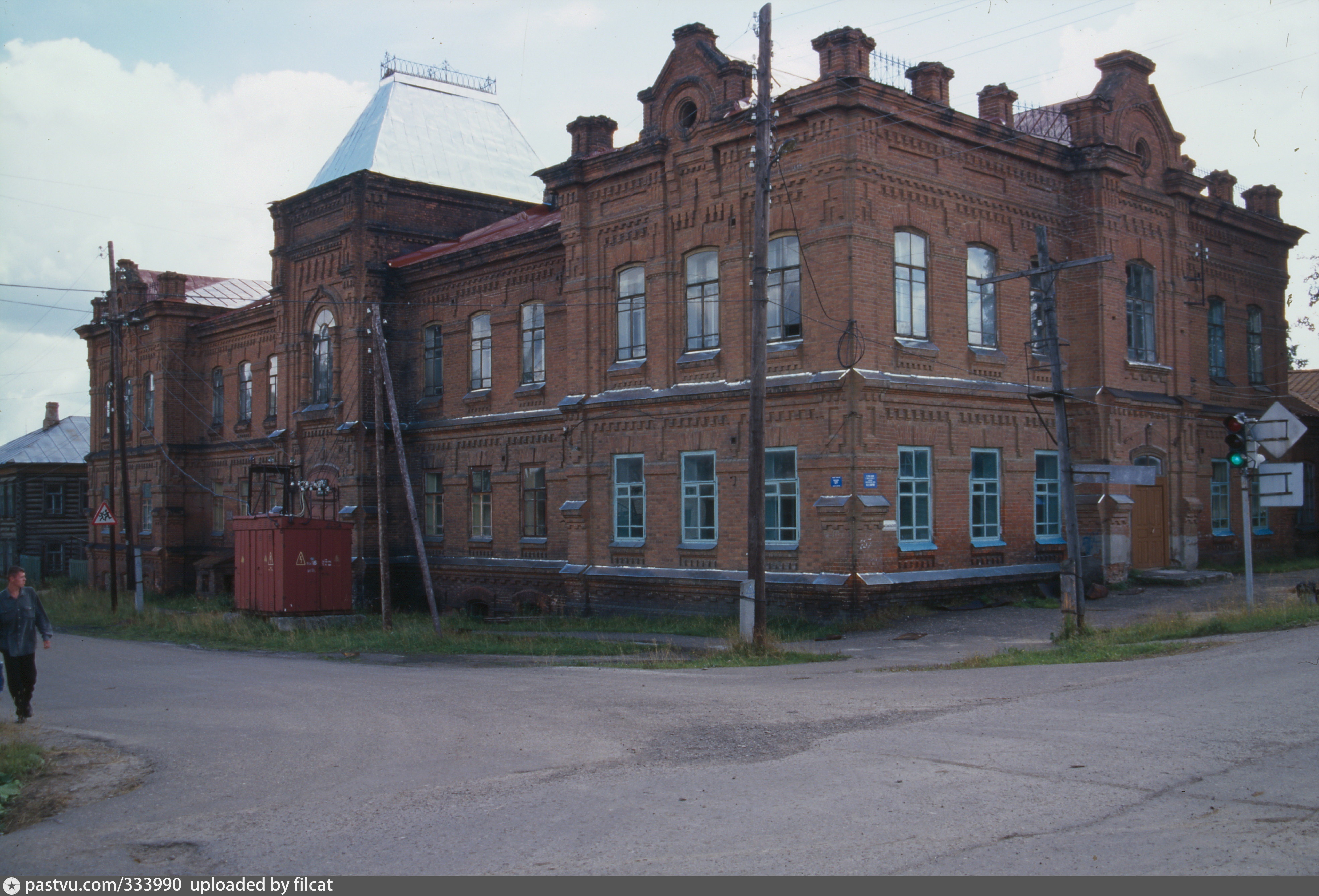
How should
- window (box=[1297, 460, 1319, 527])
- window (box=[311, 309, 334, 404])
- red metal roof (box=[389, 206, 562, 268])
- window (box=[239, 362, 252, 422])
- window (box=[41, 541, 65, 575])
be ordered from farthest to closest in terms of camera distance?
window (box=[41, 541, 65, 575]) < window (box=[239, 362, 252, 422]) < window (box=[311, 309, 334, 404]) < window (box=[1297, 460, 1319, 527]) < red metal roof (box=[389, 206, 562, 268])

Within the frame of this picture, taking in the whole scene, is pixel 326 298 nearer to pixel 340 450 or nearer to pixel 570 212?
pixel 340 450

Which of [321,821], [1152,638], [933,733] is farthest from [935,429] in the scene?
[321,821]

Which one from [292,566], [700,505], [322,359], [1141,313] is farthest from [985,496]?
[322,359]

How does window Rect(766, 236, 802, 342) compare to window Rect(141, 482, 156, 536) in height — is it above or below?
above

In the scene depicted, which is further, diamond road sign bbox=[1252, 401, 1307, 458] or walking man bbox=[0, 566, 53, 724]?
diamond road sign bbox=[1252, 401, 1307, 458]

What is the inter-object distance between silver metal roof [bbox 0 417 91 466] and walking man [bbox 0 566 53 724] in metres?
44.7

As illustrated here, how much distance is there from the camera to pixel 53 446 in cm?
5322

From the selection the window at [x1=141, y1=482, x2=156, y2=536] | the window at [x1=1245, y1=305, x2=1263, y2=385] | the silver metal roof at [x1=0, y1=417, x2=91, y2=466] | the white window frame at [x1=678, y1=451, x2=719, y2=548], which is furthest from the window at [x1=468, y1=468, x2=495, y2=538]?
the silver metal roof at [x1=0, y1=417, x2=91, y2=466]

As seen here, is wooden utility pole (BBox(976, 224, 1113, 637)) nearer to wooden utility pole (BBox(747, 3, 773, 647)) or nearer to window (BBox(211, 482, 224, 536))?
wooden utility pole (BBox(747, 3, 773, 647))

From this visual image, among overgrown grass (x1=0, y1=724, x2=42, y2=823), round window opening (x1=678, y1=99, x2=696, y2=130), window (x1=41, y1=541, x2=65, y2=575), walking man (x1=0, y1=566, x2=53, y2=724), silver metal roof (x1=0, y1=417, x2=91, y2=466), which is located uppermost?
round window opening (x1=678, y1=99, x2=696, y2=130)

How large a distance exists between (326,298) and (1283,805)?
2764cm

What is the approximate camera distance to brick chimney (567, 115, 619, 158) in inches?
934

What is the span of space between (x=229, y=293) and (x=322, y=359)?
13002 mm

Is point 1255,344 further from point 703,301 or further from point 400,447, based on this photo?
point 400,447
